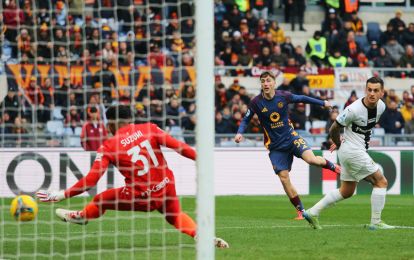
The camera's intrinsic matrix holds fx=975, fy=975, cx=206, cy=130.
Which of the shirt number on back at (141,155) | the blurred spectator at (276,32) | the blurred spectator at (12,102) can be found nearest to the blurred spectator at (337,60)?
the blurred spectator at (276,32)

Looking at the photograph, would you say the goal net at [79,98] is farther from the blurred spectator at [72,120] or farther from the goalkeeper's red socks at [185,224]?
the goalkeeper's red socks at [185,224]

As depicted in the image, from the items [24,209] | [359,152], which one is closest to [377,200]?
[359,152]

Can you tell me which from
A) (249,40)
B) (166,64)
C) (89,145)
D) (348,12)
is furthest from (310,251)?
(348,12)

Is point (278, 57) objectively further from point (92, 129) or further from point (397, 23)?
point (92, 129)

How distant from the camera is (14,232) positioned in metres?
12.6

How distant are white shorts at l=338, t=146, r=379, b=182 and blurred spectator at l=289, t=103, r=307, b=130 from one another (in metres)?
9.93

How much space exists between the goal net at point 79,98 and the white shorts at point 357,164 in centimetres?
233

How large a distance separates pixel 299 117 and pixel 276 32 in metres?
4.47

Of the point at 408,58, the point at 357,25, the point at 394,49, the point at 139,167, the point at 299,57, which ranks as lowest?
the point at 139,167

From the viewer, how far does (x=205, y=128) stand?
7.98m

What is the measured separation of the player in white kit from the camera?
12.3m

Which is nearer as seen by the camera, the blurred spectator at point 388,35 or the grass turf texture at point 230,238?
the grass turf texture at point 230,238

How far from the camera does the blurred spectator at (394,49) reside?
26.5 meters

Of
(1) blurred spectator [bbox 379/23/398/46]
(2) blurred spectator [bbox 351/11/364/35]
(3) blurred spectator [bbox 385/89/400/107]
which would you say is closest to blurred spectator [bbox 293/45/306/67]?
(3) blurred spectator [bbox 385/89/400/107]
